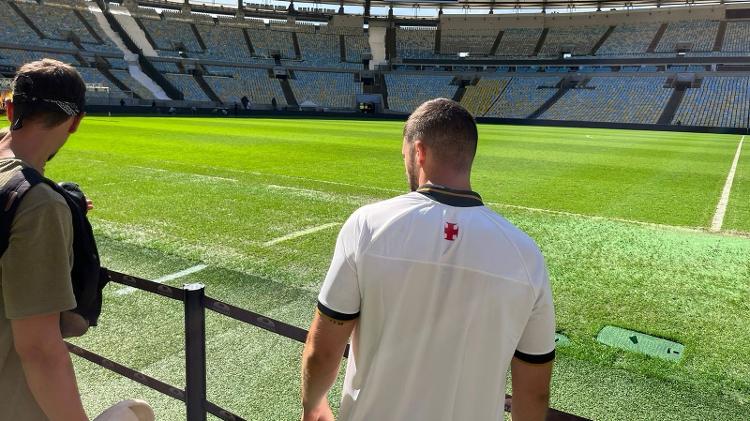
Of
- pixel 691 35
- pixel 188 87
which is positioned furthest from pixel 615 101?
pixel 188 87

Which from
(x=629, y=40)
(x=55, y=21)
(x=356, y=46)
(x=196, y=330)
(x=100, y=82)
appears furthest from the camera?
(x=356, y=46)

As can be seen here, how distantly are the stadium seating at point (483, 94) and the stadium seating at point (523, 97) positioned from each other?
24.8 inches

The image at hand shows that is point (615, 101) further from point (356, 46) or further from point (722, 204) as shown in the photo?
point (722, 204)

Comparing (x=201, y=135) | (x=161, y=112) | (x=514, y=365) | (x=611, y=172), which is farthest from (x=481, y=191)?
(x=161, y=112)

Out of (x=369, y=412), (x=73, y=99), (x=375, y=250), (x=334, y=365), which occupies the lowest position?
(x=369, y=412)

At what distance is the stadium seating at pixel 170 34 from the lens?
53.8 metres

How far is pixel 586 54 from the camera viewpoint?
52.7 metres

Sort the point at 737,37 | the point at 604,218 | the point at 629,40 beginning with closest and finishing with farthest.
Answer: the point at 604,218
the point at 737,37
the point at 629,40

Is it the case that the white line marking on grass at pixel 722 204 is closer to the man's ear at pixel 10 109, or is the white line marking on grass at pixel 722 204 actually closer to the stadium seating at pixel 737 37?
the man's ear at pixel 10 109

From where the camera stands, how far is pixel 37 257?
4.83 feet

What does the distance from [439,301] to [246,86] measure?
5497cm

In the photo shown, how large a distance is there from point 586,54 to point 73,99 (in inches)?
2282

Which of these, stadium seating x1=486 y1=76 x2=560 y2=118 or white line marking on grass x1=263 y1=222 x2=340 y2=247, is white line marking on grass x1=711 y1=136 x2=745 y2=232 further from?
stadium seating x1=486 y1=76 x2=560 y2=118

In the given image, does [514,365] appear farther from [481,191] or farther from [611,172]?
[611,172]
